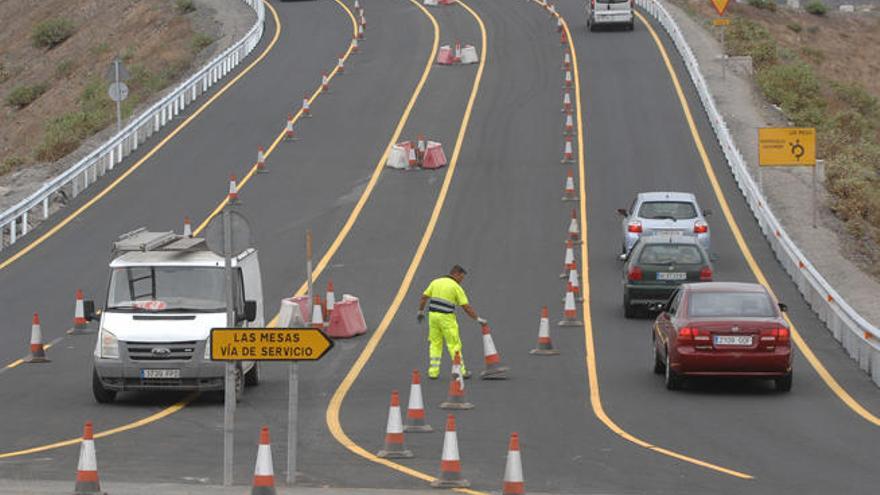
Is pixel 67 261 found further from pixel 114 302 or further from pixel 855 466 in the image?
pixel 855 466

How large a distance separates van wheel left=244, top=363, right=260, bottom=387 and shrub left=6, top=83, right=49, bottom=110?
64.1m

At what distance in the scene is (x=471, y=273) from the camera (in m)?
34.3

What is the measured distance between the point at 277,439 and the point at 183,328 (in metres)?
3.02

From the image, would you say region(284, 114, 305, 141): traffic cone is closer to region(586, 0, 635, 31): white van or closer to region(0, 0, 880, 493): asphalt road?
region(0, 0, 880, 493): asphalt road

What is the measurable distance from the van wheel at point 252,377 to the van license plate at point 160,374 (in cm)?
175

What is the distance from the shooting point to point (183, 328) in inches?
856

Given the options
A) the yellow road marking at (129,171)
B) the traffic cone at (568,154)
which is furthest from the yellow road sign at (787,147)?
the yellow road marking at (129,171)

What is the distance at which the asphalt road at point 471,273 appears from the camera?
17922 mm

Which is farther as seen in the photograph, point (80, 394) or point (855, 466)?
point (80, 394)

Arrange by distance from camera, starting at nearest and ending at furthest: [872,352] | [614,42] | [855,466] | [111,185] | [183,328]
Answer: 1. [855,466]
2. [183,328]
3. [872,352]
4. [111,185]
5. [614,42]

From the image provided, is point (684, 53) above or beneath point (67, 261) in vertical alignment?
above

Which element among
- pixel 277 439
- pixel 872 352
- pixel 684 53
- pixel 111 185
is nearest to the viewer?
pixel 277 439

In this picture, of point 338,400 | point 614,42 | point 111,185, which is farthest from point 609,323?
point 614,42

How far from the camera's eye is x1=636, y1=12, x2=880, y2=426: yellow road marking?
865 inches
